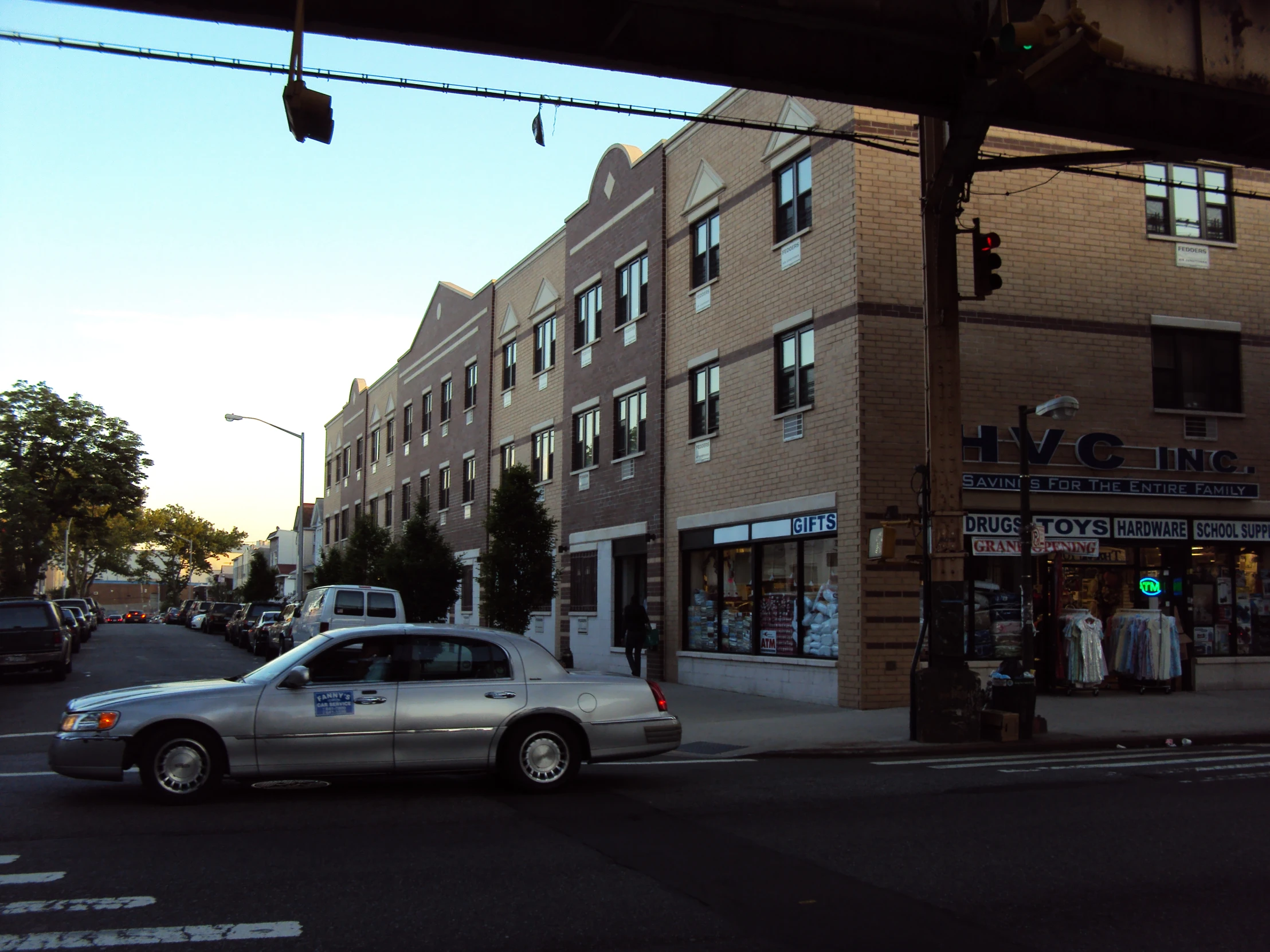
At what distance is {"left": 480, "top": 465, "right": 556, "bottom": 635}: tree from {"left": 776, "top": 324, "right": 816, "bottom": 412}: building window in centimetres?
742

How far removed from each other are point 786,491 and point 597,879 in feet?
44.7

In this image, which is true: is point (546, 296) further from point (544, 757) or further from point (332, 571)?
point (544, 757)

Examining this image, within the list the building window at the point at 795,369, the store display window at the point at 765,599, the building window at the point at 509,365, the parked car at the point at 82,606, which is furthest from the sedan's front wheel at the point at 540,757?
the parked car at the point at 82,606

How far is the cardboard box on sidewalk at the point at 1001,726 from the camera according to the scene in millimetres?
13828

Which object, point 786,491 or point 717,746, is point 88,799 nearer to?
point 717,746

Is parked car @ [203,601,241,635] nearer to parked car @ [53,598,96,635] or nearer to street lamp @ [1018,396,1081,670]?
parked car @ [53,598,96,635]

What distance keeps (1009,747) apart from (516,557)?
1390 centimetres

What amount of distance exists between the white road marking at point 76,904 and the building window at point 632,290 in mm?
20953

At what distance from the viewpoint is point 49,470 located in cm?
5288

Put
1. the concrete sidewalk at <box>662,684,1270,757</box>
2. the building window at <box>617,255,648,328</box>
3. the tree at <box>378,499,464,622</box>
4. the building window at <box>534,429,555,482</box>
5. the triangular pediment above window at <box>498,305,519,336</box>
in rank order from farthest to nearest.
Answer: the triangular pediment above window at <box>498,305,519,336</box>, the building window at <box>534,429,555,482</box>, the tree at <box>378,499,464,622</box>, the building window at <box>617,255,648,328</box>, the concrete sidewalk at <box>662,684,1270,757</box>

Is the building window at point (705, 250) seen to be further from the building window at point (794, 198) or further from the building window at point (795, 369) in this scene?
the building window at point (795, 369)

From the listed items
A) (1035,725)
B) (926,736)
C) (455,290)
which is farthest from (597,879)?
(455,290)

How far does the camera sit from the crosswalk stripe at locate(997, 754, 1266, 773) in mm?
11711

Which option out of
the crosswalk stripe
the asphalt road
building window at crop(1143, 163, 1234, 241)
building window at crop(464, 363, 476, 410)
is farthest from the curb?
building window at crop(464, 363, 476, 410)
